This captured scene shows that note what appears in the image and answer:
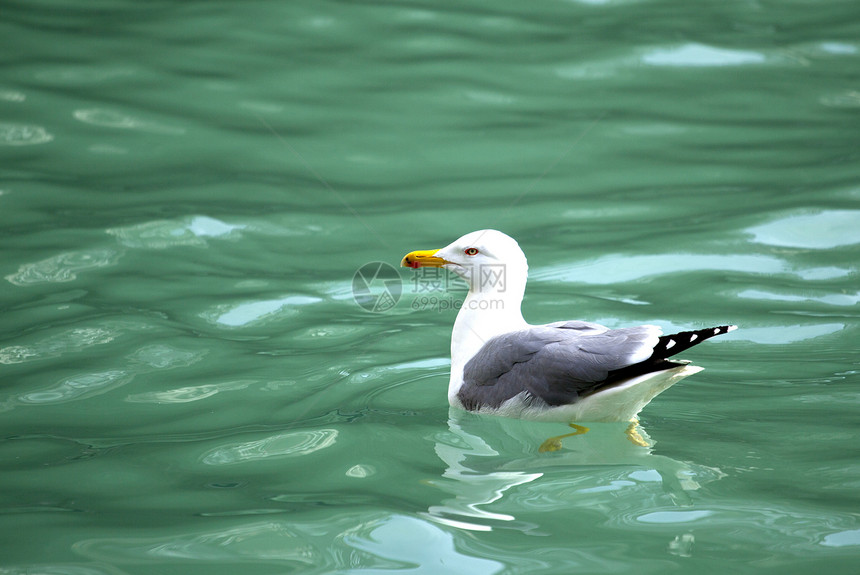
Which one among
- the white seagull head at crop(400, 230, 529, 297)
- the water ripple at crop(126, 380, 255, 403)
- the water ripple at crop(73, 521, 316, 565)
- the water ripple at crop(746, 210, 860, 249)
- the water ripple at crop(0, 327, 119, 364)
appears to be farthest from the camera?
the water ripple at crop(746, 210, 860, 249)

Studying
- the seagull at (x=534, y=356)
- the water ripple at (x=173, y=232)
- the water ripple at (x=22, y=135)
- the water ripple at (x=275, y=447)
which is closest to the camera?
the seagull at (x=534, y=356)

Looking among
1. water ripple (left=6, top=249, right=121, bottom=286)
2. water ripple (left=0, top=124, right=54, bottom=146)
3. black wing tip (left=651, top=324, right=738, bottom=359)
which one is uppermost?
water ripple (left=0, top=124, right=54, bottom=146)

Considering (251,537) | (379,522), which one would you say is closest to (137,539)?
(251,537)

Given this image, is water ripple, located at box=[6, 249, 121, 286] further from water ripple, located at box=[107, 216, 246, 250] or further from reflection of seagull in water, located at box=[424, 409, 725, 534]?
reflection of seagull in water, located at box=[424, 409, 725, 534]

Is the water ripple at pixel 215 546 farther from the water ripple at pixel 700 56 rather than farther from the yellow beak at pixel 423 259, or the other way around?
the water ripple at pixel 700 56

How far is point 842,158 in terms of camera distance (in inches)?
363

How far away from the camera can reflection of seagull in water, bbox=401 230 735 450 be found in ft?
15.3

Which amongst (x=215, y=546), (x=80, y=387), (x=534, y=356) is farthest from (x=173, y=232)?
(x=215, y=546)

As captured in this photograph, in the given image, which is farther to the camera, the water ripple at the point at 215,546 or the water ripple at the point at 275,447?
the water ripple at the point at 275,447

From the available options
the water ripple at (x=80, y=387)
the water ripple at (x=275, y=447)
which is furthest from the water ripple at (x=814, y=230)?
the water ripple at (x=80, y=387)

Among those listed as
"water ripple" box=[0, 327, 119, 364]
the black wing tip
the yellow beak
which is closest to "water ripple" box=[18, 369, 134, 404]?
"water ripple" box=[0, 327, 119, 364]

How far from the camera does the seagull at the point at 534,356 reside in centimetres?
467

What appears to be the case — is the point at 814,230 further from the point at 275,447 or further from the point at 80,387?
the point at 80,387

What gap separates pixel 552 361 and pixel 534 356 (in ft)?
0.49
